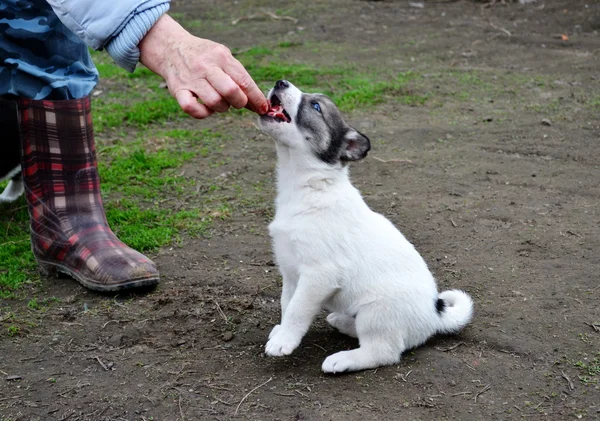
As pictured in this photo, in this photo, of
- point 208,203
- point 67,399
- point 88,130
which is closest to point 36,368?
point 67,399

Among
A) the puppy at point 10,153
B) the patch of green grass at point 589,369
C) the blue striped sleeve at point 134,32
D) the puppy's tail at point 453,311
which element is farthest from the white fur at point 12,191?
the patch of green grass at point 589,369

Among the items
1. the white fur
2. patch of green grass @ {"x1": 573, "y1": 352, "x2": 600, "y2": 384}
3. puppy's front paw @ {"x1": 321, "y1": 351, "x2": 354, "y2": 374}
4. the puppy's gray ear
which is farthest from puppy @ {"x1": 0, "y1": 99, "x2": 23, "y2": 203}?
patch of green grass @ {"x1": 573, "y1": 352, "x2": 600, "y2": 384}

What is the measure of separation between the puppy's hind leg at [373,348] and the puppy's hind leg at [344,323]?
0.27m

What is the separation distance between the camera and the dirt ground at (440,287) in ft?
9.76

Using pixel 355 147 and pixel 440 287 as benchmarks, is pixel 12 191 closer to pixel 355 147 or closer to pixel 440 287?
pixel 355 147

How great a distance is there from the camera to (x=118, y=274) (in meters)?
3.89

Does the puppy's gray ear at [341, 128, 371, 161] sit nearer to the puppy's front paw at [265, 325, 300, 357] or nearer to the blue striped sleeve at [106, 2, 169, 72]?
the puppy's front paw at [265, 325, 300, 357]

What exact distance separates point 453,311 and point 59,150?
7.29 feet

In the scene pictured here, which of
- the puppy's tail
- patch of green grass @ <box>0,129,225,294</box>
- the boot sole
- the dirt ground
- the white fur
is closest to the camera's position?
the dirt ground

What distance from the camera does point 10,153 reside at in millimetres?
4902

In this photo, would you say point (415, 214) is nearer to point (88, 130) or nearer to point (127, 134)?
point (88, 130)

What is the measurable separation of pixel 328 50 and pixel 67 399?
6050 millimetres

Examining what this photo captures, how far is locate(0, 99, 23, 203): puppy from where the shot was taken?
4703mm

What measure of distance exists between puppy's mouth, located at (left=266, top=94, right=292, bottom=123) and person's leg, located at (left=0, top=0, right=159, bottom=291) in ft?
3.58
